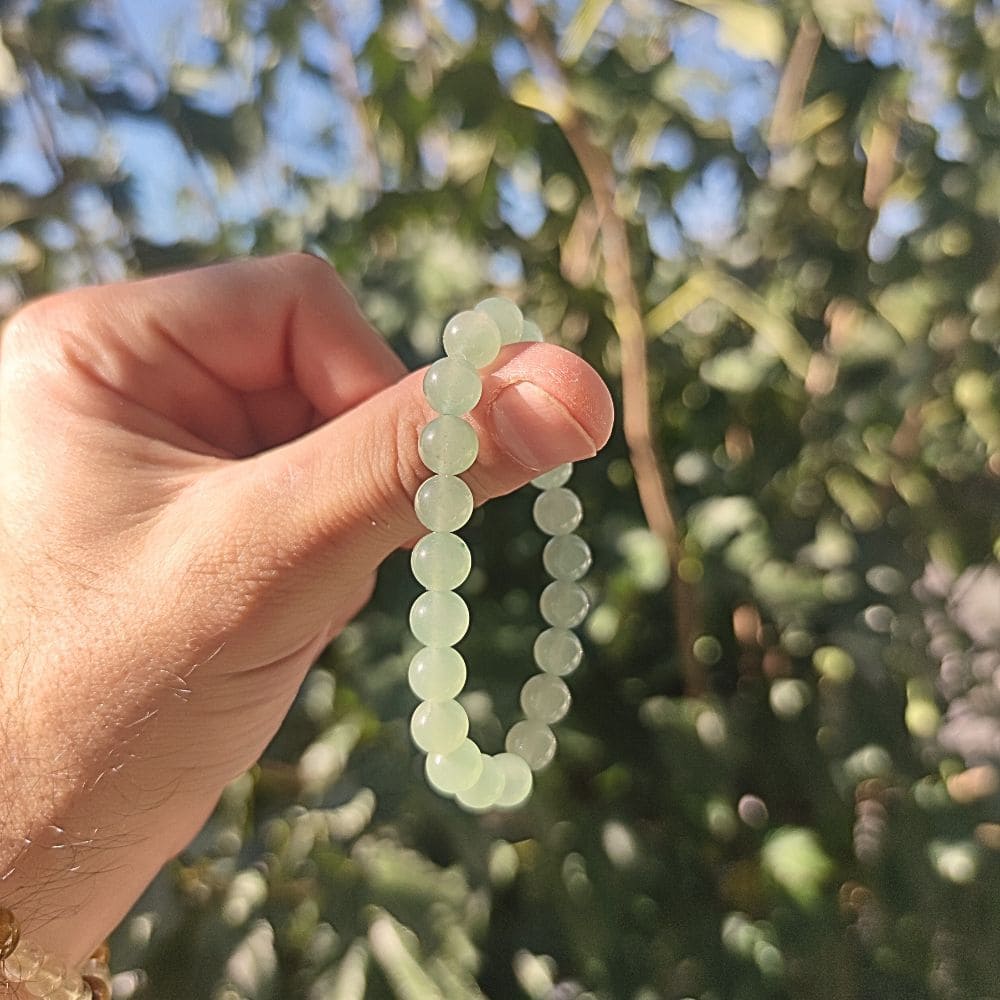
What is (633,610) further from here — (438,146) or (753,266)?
(438,146)

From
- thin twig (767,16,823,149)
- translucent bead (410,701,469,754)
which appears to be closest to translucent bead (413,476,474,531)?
translucent bead (410,701,469,754)

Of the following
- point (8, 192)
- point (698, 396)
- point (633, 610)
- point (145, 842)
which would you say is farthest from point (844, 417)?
point (8, 192)

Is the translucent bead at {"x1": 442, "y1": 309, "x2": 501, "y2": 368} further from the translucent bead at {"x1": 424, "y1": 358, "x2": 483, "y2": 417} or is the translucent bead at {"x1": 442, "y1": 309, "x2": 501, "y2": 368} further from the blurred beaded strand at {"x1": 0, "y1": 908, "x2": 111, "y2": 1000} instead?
the blurred beaded strand at {"x1": 0, "y1": 908, "x2": 111, "y2": 1000}

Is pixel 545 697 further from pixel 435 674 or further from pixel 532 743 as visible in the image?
pixel 435 674

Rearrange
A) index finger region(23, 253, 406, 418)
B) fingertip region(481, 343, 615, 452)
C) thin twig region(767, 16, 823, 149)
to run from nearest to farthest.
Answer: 1. fingertip region(481, 343, 615, 452)
2. index finger region(23, 253, 406, 418)
3. thin twig region(767, 16, 823, 149)

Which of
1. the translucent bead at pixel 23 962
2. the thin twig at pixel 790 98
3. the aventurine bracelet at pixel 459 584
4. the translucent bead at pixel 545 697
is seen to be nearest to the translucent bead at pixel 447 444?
the aventurine bracelet at pixel 459 584

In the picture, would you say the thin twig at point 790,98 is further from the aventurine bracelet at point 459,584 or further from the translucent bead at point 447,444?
the translucent bead at point 447,444
